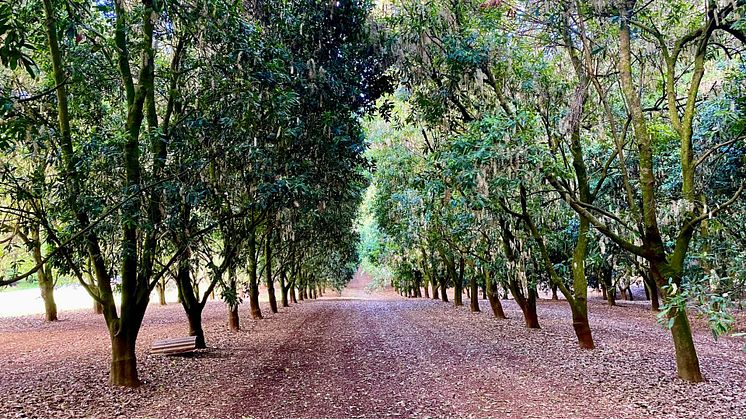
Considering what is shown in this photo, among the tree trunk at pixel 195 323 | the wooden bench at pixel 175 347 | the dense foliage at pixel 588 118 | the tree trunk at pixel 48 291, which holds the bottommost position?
the wooden bench at pixel 175 347

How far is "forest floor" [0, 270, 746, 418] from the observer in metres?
7.08

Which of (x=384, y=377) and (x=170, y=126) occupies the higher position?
(x=170, y=126)

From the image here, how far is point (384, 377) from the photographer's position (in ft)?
30.0

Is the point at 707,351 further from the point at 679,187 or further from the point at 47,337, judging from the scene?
the point at 47,337

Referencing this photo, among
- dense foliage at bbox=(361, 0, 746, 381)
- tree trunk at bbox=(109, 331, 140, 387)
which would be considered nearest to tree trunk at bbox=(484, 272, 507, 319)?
A: dense foliage at bbox=(361, 0, 746, 381)

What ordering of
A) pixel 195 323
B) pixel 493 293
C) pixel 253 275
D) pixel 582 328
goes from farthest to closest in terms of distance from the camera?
pixel 493 293
pixel 253 275
pixel 195 323
pixel 582 328

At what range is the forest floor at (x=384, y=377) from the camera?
7.08 m

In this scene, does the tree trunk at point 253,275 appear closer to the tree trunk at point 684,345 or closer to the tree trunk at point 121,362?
the tree trunk at point 121,362

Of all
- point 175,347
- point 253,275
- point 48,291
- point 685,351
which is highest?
point 48,291

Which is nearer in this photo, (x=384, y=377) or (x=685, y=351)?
(x=685, y=351)

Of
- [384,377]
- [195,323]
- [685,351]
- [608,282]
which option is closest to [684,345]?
[685,351]

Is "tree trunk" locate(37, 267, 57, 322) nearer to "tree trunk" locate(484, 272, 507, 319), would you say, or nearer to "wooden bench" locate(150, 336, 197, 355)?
"wooden bench" locate(150, 336, 197, 355)

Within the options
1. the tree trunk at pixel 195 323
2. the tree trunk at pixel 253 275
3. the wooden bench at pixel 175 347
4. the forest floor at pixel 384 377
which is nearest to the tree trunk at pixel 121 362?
the forest floor at pixel 384 377

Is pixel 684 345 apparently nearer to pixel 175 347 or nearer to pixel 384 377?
pixel 384 377
